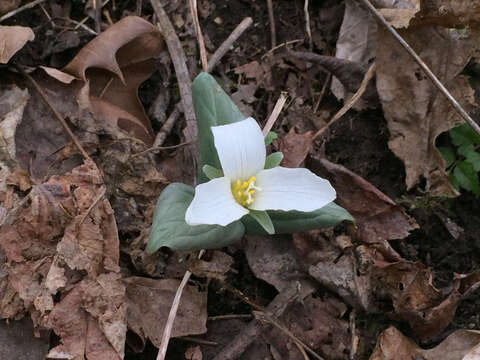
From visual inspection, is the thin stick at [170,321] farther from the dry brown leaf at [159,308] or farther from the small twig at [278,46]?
the small twig at [278,46]

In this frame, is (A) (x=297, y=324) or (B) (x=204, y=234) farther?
(A) (x=297, y=324)

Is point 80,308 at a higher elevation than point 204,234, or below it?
below

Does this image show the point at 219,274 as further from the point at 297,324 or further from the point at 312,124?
the point at 312,124

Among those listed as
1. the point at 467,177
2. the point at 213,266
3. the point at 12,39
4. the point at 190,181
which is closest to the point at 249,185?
the point at 213,266

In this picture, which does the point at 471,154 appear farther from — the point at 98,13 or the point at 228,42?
the point at 98,13

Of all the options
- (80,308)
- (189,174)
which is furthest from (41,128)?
(80,308)

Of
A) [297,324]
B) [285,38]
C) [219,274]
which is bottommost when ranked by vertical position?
[297,324]

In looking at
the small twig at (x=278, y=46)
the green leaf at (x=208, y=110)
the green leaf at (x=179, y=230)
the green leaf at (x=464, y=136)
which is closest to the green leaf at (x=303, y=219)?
the green leaf at (x=179, y=230)
